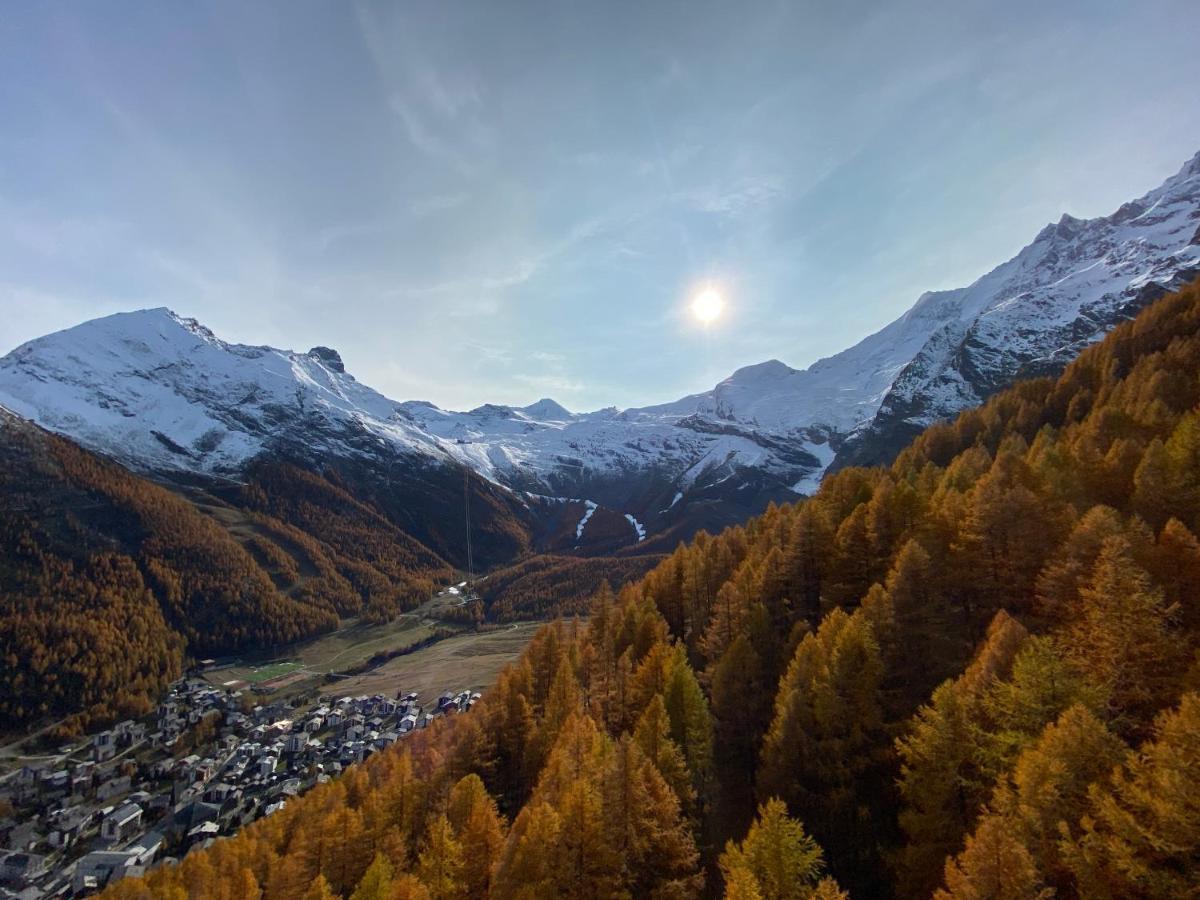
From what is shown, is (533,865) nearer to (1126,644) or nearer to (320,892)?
(320,892)

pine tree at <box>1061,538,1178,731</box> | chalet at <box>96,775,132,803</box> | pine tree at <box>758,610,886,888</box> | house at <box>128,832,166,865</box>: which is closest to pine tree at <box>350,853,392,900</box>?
pine tree at <box>758,610,886,888</box>

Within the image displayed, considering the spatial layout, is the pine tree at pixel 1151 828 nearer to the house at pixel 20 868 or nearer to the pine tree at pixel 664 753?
the pine tree at pixel 664 753

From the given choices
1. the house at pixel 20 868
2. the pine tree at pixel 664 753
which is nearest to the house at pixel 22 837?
the house at pixel 20 868

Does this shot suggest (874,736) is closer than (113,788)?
Yes

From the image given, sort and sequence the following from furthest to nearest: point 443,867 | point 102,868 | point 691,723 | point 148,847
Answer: point 148,847
point 102,868
point 691,723
point 443,867

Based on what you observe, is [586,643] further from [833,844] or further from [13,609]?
[13,609]

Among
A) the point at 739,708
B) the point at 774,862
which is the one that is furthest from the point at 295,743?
the point at 774,862
